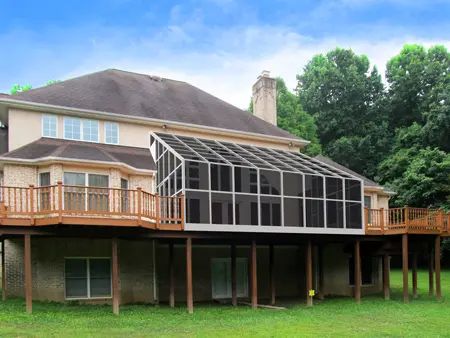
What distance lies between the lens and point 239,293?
20188mm

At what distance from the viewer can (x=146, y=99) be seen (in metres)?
21.0

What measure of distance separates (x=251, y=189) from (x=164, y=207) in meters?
3.21

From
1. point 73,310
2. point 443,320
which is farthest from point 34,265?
point 443,320

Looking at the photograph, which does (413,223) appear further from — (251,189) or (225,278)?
(225,278)

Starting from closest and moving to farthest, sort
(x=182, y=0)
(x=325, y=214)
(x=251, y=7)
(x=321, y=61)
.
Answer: (x=325, y=214), (x=182, y=0), (x=251, y=7), (x=321, y=61)

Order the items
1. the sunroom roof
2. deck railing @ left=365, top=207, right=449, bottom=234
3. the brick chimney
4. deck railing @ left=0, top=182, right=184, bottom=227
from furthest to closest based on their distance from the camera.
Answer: the brick chimney < deck railing @ left=365, top=207, right=449, bottom=234 < the sunroom roof < deck railing @ left=0, top=182, right=184, bottom=227

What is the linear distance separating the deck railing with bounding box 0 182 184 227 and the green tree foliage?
90.7 ft

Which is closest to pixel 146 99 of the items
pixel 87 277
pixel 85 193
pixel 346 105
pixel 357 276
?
pixel 87 277

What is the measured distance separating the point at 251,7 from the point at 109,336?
19267mm

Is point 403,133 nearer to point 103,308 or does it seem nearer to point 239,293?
point 239,293

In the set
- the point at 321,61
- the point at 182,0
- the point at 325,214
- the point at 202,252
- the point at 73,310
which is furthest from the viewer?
the point at 321,61

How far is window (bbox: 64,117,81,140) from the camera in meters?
17.9

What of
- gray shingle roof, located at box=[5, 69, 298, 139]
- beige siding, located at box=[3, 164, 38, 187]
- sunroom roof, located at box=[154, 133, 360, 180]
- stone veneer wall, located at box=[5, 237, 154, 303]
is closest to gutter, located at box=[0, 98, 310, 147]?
gray shingle roof, located at box=[5, 69, 298, 139]

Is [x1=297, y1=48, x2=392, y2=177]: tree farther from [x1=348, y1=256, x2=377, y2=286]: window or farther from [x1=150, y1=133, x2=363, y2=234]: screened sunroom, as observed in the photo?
[x1=150, y1=133, x2=363, y2=234]: screened sunroom
